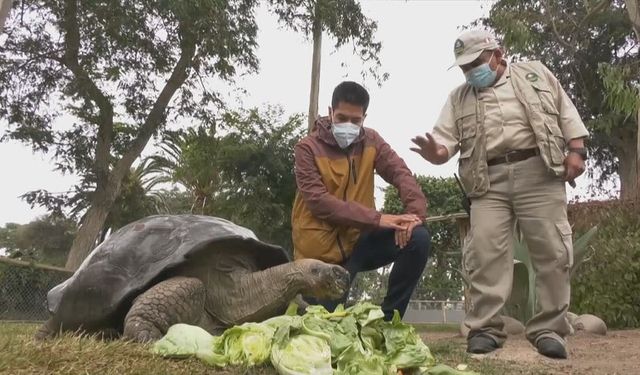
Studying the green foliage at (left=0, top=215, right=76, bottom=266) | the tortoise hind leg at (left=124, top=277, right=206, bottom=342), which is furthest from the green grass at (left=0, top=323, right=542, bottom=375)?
the green foliage at (left=0, top=215, right=76, bottom=266)

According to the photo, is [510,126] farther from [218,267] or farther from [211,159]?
[211,159]

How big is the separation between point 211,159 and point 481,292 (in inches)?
629

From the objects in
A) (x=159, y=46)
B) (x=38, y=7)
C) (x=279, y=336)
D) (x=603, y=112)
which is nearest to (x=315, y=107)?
(x=159, y=46)

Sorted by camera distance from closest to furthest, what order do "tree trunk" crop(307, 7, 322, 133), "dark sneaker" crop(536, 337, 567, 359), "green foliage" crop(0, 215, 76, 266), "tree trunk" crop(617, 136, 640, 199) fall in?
"dark sneaker" crop(536, 337, 567, 359)
"tree trunk" crop(307, 7, 322, 133)
"tree trunk" crop(617, 136, 640, 199)
"green foliage" crop(0, 215, 76, 266)

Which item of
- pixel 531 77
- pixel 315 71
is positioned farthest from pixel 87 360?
pixel 315 71

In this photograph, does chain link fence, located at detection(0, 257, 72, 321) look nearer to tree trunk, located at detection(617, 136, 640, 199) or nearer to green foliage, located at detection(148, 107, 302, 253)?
green foliage, located at detection(148, 107, 302, 253)

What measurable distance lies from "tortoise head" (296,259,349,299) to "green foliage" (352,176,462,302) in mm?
19668

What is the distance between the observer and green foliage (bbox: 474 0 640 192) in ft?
38.5

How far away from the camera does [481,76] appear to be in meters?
4.16

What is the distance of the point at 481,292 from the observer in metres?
4.12

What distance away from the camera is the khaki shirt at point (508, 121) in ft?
13.3

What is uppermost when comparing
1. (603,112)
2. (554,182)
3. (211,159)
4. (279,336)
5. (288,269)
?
(603,112)

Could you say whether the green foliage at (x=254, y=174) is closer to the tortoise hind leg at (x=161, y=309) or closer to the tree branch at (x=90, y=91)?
the tree branch at (x=90, y=91)

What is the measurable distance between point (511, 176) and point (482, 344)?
3.06 ft
